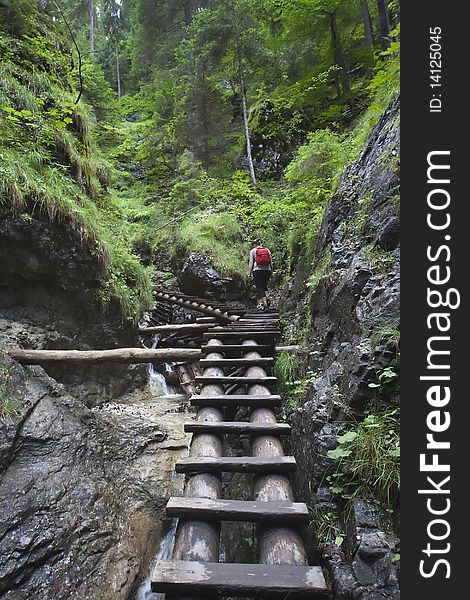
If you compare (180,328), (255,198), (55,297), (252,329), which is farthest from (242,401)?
(255,198)

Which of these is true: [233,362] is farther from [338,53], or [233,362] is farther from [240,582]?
[338,53]

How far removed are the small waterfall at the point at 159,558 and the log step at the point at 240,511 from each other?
48.7 inches

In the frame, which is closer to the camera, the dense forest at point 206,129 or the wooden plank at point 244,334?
the wooden plank at point 244,334

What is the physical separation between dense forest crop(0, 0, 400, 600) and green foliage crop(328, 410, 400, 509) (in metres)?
0.01

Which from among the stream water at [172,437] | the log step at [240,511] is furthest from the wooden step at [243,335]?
the log step at [240,511]

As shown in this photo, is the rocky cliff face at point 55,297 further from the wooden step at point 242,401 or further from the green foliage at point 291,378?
the green foliage at point 291,378

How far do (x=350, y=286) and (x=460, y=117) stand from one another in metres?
2.01

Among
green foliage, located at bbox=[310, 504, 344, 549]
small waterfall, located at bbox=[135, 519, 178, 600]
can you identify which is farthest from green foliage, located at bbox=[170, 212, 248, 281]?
green foliage, located at bbox=[310, 504, 344, 549]

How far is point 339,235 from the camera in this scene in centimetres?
495

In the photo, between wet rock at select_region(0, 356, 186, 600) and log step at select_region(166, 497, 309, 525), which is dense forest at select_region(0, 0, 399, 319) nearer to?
wet rock at select_region(0, 356, 186, 600)

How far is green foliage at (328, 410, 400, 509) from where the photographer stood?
7.56 ft

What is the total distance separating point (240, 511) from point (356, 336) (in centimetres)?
A: 191

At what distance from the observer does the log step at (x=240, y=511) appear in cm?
216

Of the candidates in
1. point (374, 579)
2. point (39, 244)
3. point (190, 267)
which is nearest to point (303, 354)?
point (374, 579)
